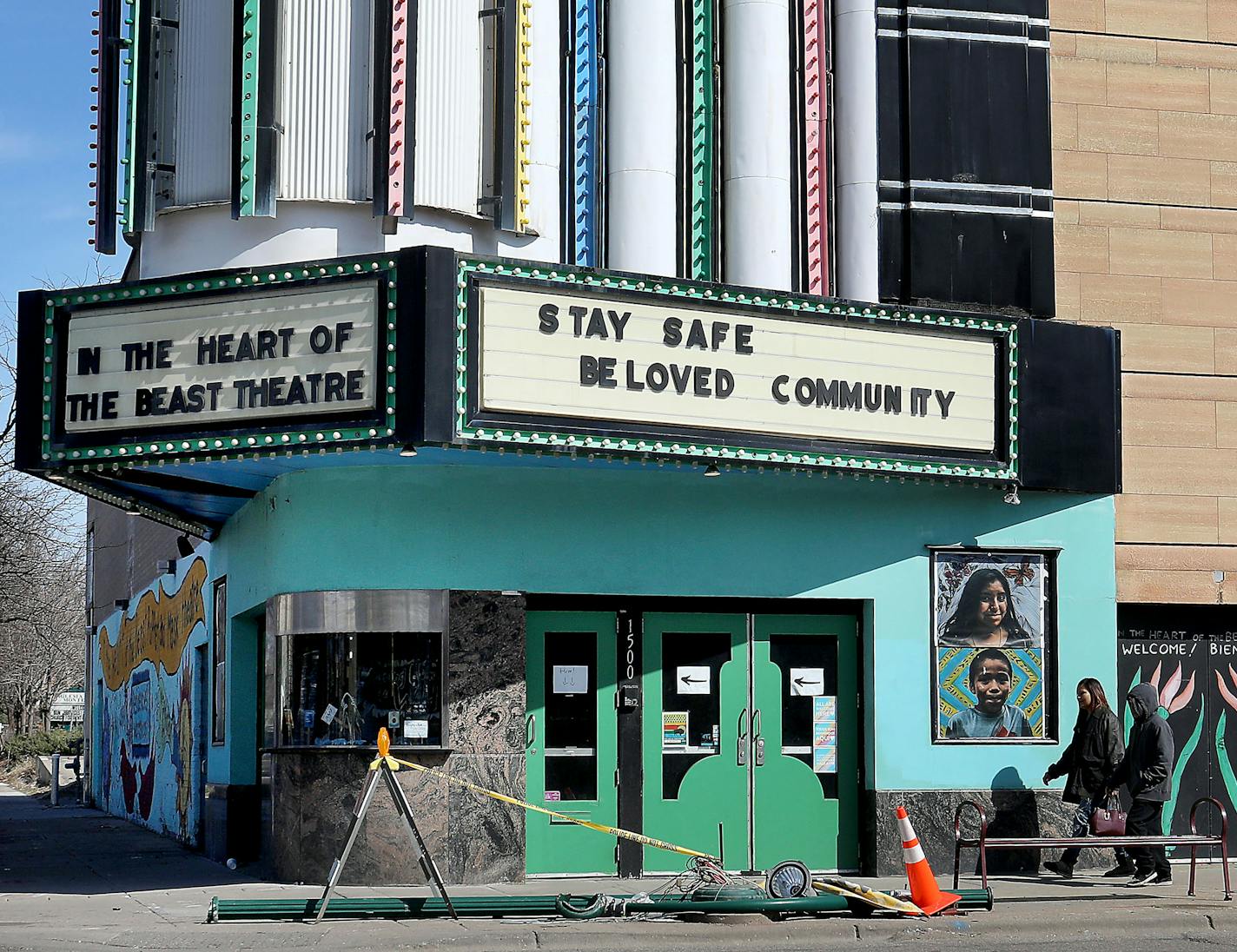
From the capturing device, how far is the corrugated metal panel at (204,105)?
1416cm

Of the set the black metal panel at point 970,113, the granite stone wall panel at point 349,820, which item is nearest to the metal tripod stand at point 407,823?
the granite stone wall panel at point 349,820

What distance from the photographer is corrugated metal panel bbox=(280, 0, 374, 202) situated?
1386cm

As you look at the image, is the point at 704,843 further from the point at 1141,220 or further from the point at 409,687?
the point at 1141,220

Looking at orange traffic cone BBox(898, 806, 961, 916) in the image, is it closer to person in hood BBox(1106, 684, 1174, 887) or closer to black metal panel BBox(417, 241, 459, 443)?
person in hood BBox(1106, 684, 1174, 887)

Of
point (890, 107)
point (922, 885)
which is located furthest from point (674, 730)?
point (890, 107)

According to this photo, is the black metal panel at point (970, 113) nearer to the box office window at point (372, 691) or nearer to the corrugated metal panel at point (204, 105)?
the corrugated metal panel at point (204, 105)

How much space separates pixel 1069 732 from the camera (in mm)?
15852

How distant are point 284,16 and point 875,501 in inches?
276

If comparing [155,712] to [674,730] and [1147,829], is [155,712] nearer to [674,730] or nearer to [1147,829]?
[674,730]

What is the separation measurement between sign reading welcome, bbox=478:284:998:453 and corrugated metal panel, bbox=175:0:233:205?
3094 millimetres

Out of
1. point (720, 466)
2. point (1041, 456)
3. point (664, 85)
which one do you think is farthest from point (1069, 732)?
point (664, 85)

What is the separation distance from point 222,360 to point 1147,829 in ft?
29.3

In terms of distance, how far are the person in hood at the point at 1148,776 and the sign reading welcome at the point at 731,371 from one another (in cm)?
273

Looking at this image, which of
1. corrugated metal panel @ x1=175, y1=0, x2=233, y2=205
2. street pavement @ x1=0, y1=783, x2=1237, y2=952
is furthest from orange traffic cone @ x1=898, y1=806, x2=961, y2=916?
corrugated metal panel @ x1=175, y1=0, x2=233, y2=205
